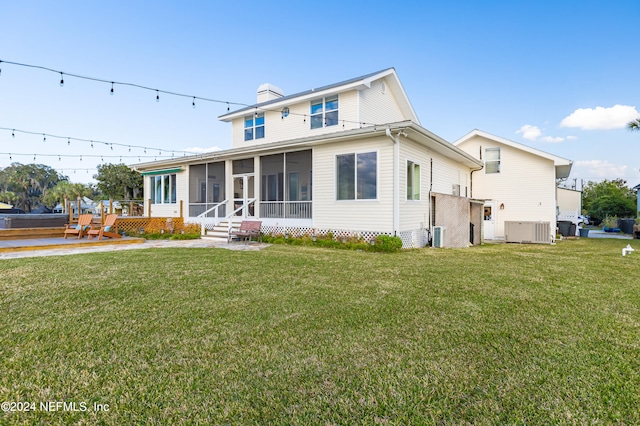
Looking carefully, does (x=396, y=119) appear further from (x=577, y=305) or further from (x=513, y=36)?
(x=577, y=305)

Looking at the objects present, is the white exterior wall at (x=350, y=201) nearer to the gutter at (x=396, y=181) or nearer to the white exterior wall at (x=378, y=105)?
the gutter at (x=396, y=181)

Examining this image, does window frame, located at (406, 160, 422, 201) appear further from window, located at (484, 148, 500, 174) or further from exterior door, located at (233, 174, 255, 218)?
window, located at (484, 148, 500, 174)

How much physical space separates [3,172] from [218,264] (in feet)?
242

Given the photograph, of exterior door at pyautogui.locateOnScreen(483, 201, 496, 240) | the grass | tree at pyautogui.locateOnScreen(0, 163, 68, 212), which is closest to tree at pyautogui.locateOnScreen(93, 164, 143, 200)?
tree at pyautogui.locateOnScreen(0, 163, 68, 212)

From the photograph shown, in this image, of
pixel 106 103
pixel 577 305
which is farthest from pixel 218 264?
pixel 106 103

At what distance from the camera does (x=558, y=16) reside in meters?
12.4

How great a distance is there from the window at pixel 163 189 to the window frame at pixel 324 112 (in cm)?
810

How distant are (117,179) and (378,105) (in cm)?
3025

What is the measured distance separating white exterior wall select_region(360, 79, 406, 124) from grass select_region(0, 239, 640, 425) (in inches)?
410

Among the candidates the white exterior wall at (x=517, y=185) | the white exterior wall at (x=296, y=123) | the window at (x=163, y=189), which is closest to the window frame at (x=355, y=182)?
the white exterior wall at (x=296, y=123)

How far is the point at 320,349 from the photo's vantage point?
2824 mm

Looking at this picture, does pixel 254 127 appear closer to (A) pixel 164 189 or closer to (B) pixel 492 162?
(A) pixel 164 189

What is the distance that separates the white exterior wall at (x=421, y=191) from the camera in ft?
33.2

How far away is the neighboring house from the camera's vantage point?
14.6m
